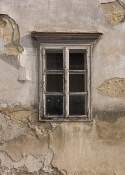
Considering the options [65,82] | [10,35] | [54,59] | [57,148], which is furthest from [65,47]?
[57,148]

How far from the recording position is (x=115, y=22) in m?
6.24

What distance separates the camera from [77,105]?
625 cm

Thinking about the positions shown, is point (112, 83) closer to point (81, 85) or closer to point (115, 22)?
point (81, 85)

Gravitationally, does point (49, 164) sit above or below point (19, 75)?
below

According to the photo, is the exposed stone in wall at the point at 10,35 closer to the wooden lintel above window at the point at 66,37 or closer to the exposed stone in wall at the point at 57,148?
the wooden lintel above window at the point at 66,37

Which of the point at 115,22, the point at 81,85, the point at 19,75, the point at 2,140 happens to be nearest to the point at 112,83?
the point at 81,85

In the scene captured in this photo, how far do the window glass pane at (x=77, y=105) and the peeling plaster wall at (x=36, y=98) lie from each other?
15cm

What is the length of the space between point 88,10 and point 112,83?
3.63 feet

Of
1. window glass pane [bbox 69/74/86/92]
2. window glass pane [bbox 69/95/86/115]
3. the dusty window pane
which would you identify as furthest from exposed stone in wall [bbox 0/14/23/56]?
window glass pane [bbox 69/95/86/115]

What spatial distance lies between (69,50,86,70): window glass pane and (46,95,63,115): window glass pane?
0.48 meters

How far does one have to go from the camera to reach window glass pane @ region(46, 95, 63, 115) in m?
6.21

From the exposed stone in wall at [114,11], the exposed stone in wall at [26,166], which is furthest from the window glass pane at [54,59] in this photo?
the exposed stone in wall at [26,166]

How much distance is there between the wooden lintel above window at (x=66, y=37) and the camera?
6.09 metres

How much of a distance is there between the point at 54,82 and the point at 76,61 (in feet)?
1.45
